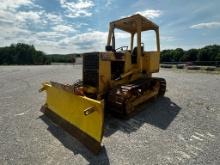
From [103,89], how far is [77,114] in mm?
1504

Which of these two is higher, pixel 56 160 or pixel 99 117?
pixel 99 117

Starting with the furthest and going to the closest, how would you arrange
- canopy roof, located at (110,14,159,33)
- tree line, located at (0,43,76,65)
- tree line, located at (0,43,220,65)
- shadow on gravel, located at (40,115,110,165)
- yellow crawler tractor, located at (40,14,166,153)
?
tree line, located at (0,43,76,65) → tree line, located at (0,43,220,65) → canopy roof, located at (110,14,159,33) → yellow crawler tractor, located at (40,14,166,153) → shadow on gravel, located at (40,115,110,165)

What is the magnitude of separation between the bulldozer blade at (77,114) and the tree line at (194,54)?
5658cm

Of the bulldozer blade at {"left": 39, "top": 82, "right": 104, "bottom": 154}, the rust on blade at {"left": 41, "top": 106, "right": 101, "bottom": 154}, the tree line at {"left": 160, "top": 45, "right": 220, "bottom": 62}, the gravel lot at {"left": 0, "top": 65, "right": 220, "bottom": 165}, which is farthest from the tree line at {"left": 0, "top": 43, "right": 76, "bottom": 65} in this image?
the gravel lot at {"left": 0, "top": 65, "right": 220, "bottom": 165}

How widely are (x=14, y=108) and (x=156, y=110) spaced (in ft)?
15.0

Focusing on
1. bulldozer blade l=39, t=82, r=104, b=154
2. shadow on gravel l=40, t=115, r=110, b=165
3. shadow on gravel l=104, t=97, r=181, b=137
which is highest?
bulldozer blade l=39, t=82, r=104, b=154

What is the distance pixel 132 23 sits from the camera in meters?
7.07

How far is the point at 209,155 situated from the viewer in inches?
147

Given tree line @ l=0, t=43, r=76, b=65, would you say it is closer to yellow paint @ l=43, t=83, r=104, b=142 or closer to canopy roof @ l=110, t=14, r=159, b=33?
canopy roof @ l=110, t=14, r=159, b=33

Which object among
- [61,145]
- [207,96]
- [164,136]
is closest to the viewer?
[61,145]

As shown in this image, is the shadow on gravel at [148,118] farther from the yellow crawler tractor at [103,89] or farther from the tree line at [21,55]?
the tree line at [21,55]

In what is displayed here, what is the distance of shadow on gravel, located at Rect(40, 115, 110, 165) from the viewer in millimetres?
3645

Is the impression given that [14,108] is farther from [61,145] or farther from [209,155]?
[209,155]

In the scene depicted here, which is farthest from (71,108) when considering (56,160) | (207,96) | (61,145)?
(207,96)
